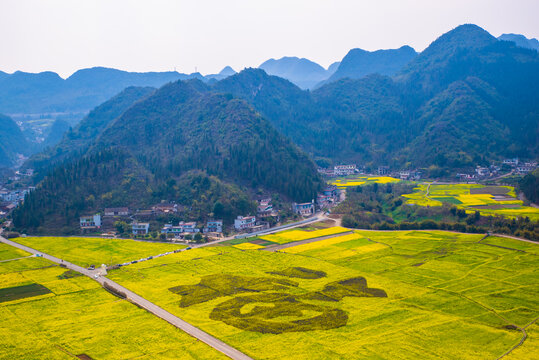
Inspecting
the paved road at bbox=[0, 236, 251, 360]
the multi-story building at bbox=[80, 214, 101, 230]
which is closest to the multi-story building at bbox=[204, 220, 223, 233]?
the multi-story building at bbox=[80, 214, 101, 230]

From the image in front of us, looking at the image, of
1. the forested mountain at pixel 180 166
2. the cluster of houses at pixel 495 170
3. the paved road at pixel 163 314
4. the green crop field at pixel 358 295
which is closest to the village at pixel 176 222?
the forested mountain at pixel 180 166

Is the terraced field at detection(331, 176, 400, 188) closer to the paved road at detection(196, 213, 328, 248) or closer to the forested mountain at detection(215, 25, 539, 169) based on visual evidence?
the forested mountain at detection(215, 25, 539, 169)

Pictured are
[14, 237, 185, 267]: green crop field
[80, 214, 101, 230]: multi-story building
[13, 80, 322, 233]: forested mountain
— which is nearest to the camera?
[14, 237, 185, 267]: green crop field

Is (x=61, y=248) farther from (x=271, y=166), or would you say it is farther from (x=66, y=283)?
(x=271, y=166)

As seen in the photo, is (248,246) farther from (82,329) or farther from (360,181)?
(360,181)

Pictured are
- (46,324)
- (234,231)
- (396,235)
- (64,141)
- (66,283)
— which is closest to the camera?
(46,324)

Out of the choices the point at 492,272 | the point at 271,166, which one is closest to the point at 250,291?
the point at 492,272

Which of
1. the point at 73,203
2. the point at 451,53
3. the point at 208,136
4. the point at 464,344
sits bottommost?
the point at 464,344

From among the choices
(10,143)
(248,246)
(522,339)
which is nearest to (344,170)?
(248,246)
